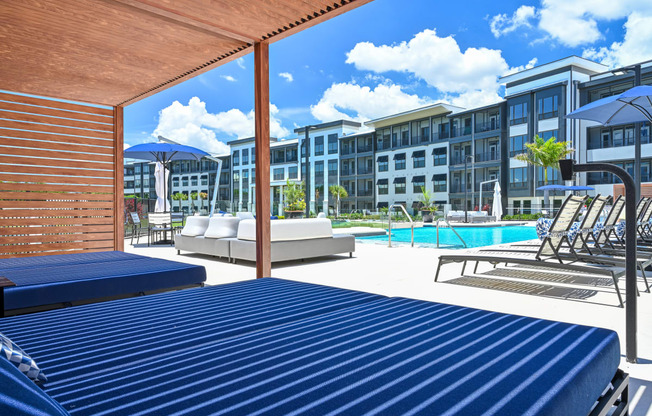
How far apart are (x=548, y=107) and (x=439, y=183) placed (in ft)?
31.7

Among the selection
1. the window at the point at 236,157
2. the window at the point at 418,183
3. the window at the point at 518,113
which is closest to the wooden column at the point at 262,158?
the window at the point at 518,113

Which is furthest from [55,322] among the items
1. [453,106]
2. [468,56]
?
[468,56]

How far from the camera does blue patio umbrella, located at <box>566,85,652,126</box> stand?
5.57m

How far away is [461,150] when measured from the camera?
1309 inches

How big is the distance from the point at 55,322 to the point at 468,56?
78.9 m

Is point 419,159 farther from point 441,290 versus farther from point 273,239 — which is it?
point 441,290

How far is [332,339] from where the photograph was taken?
5.41 feet

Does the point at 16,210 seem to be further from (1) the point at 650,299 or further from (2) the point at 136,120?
(2) the point at 136,120

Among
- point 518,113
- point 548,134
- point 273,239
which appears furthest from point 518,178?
point 273,239

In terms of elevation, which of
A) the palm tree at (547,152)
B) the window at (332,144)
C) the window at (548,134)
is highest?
the window at (332,144)

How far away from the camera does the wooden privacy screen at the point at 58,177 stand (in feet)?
19.5

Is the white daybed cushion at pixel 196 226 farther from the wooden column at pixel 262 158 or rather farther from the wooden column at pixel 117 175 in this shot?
the wooden column at pixel 262 158

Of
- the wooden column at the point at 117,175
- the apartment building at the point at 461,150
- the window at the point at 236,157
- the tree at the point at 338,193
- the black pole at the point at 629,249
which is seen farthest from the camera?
the window at the point at 236,157

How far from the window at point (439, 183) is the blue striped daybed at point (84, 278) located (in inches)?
1257
